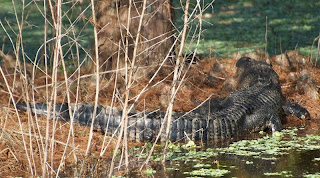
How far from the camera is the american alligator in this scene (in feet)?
19.2

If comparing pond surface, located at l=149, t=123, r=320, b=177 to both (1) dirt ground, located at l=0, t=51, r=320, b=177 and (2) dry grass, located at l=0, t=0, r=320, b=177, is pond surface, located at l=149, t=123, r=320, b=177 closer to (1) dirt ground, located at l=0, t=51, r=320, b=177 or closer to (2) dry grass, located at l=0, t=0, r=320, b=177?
(2) dry grass, located at l=0, t=0, r=320, b=177

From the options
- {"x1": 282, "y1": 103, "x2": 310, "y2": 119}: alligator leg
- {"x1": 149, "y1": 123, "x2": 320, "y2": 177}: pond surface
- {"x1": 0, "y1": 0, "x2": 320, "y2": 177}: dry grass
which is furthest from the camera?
{"x1": 282, "y1": 103, "x2": 310, "y2": 119}: alligator leg

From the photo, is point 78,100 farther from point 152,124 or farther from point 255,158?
point 255,158

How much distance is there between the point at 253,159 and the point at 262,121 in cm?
156

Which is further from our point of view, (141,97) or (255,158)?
(141,97)

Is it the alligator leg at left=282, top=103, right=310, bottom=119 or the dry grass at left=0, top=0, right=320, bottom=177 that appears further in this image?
the alligator leg at left=282, top=103, right=310, bottom=119

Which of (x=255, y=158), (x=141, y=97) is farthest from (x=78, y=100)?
(x=255, y=158)

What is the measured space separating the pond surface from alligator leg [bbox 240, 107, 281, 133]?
0.34 m

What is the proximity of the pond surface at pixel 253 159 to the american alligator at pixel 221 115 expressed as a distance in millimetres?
275

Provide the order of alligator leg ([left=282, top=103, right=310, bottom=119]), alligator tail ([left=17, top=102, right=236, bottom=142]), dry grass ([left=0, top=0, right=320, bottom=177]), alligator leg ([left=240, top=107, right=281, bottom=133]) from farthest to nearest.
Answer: alligator leg ([left=282, top=103, right=310, bottom=119]), alligator leg ([left=240, top=107, right=281, bottom=133]), alligator tail ([left=17, top=102, right=236, bottom=142]), dry grass ([left=0, top=0, right=320, bottom=177])

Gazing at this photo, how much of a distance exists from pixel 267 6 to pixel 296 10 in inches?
30.2

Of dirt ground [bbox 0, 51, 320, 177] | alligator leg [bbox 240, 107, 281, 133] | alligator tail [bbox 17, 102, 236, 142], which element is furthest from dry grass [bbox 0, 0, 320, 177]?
alligator leg [bbox 240, 107, 281, 133]

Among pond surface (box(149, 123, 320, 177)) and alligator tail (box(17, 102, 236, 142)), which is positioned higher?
alligator tail (box(17, 102, 236, 142))

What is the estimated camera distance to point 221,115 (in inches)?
249
